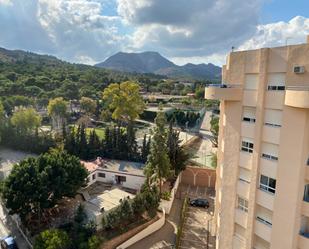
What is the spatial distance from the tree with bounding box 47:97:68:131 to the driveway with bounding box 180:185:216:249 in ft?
123

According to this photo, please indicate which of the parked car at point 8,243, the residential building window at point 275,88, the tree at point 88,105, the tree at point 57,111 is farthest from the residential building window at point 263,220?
the tree at point 88,105

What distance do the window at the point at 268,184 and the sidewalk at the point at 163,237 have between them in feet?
42.0

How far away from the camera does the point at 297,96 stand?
13094mm

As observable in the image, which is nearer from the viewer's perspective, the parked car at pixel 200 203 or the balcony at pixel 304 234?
the balcony at pixel 304 234

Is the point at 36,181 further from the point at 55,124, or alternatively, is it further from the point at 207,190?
the point at 55,124

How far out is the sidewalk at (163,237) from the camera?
25.2 metres

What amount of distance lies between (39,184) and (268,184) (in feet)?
62.7

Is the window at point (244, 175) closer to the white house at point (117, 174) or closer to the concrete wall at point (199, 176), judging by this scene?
the white house at point (117, 174)

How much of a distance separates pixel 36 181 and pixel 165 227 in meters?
13.2

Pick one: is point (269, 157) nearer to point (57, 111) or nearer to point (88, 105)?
point (57, 111)

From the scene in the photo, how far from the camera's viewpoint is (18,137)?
160 feet

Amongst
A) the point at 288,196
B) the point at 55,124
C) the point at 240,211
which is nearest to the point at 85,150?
the point at 55,124

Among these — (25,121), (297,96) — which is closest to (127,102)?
(25,121)

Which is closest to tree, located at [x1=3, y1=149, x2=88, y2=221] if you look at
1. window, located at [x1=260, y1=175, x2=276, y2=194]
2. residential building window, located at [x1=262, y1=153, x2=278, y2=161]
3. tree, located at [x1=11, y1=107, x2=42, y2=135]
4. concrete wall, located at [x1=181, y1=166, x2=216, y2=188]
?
concrete wall, located at [x1=181, y1=166, x2=216, y2=188]
